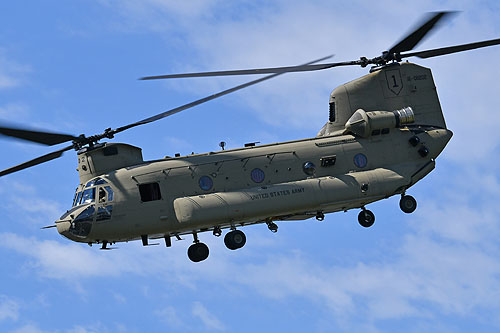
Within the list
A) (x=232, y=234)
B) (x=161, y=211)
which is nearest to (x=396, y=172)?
(x=232, y=234)

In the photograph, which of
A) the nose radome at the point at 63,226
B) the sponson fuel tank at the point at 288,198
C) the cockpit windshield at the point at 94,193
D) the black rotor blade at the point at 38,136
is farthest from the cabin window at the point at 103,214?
the black rotor blade at the point at 38,136

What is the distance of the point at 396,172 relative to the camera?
35688mm

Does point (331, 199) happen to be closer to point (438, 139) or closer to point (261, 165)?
point (261, 165)

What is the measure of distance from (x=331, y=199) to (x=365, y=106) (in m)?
5.49

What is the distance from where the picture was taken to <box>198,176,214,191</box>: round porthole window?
3378cm

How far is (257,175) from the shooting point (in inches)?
1355

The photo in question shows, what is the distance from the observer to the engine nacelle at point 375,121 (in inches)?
1423

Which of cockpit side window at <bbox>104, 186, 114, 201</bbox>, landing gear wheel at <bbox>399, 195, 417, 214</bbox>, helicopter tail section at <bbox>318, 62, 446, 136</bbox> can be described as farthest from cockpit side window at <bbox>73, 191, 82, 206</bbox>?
landing gear wheel at <bbox>399, 195, 417, 214</bbox>

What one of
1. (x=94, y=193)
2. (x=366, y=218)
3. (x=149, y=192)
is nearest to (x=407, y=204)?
(x=366, y=218)

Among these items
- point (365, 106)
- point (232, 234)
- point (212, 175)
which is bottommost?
point (232, 234)

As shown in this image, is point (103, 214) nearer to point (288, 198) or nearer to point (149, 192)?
point (149, 192)

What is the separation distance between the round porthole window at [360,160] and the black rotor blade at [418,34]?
5043mm

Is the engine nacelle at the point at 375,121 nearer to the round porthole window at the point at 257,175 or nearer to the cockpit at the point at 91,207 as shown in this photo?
the round porthole window at the point at 257,175

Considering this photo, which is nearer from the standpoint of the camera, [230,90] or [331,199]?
[230,90]
